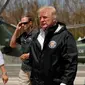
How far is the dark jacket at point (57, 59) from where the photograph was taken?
4.74m

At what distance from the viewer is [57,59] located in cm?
476

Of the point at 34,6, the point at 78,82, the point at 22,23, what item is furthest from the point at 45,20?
the point at 34,6

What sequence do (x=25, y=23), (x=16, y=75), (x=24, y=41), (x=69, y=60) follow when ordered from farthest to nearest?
(x=16, y=75), (x=24, y=41), (x=25, y=23), (x=69, y=60)

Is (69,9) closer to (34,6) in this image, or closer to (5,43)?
(34,6)

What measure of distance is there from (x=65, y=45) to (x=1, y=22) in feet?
57.1

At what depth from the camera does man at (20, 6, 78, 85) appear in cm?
474

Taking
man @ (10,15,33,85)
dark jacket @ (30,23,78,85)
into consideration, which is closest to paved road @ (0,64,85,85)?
man @ (10,15,33,85)

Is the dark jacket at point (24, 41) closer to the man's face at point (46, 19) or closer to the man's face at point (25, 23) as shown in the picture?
the man's face at point (25, 23)

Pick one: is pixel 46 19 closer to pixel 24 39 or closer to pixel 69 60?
pixel 69 60

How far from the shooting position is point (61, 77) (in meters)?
4.78

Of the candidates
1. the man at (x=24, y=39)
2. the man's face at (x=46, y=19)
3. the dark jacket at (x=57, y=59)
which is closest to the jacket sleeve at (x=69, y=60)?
the dark jacket at (x=57, y=59)

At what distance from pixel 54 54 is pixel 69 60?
18 centimetres

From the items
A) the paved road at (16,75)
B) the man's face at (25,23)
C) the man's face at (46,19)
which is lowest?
the paved road at (16,75)

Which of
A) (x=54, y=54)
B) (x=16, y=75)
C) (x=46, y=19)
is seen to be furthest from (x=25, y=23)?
(x=16, y=75)
